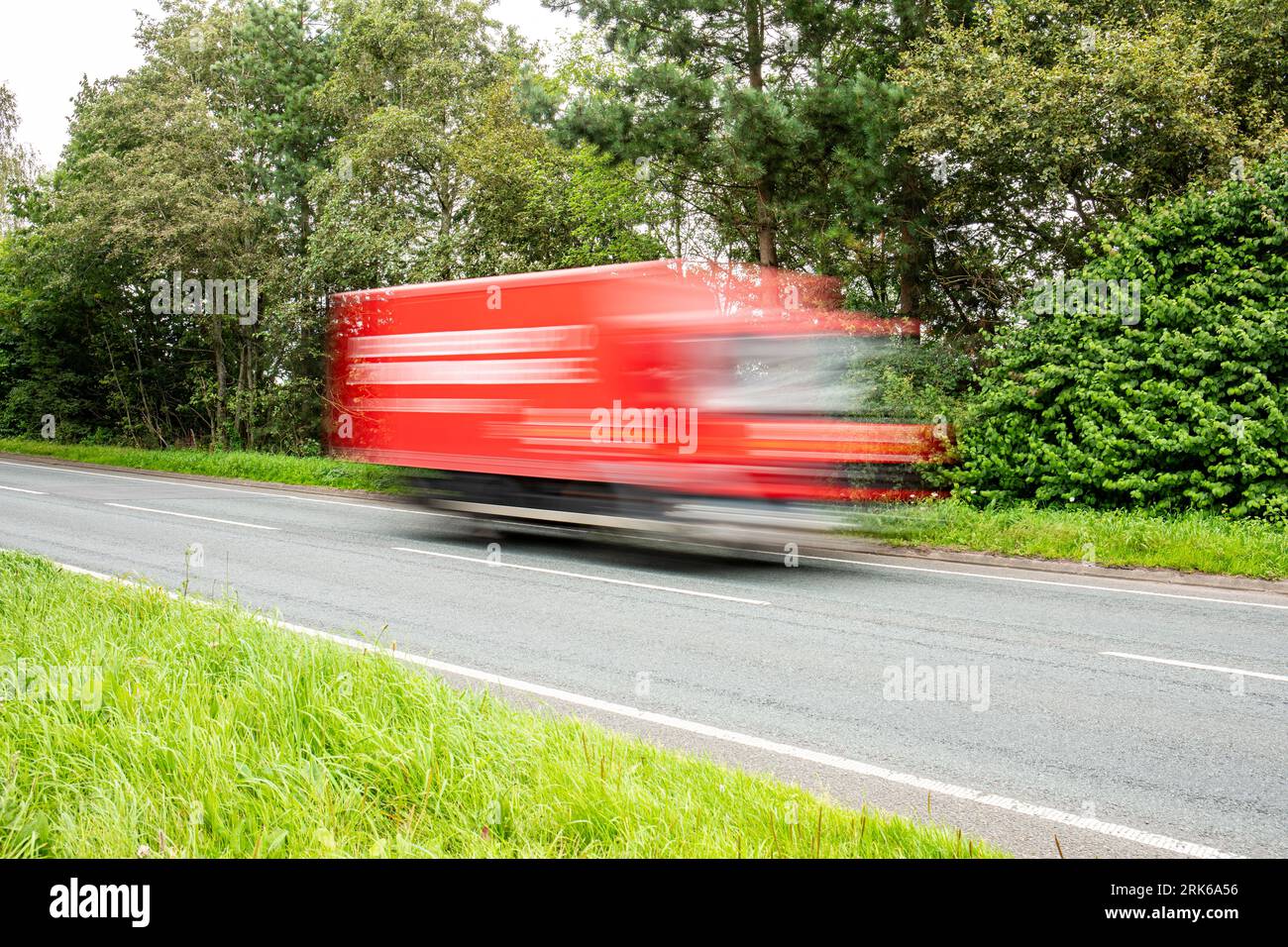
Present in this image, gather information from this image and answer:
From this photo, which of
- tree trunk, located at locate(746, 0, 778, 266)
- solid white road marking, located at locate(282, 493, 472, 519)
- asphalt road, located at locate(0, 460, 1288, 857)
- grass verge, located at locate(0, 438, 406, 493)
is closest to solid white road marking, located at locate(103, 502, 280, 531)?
asphalt road, located at locate(0, 460, 1288, 857)

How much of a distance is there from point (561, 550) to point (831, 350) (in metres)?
4.06

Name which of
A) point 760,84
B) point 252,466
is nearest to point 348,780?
point 760,84

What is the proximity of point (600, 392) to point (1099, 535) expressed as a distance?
6.21m

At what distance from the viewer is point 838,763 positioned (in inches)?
194

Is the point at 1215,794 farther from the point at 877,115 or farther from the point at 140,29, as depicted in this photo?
the point at 140,29

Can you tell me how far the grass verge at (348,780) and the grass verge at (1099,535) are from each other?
23.2 feet

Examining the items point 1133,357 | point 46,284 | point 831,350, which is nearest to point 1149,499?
point 1133,357

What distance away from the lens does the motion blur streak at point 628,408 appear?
1010cm

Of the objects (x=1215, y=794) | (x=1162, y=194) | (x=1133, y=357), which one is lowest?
(x=1215, y=794)

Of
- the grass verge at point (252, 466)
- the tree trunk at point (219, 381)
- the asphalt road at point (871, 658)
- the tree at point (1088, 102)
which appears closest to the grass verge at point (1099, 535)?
the asphalt road at point (871, 658)

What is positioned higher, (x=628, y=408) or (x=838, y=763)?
(x=628, y=408)

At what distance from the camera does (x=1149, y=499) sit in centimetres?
1271

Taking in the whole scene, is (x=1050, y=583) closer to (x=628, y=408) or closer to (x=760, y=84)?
(x=628, y=408)

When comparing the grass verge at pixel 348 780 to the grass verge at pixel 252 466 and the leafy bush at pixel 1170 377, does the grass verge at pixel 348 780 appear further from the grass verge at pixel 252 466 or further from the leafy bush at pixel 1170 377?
the grass verge at pixel 252 466
